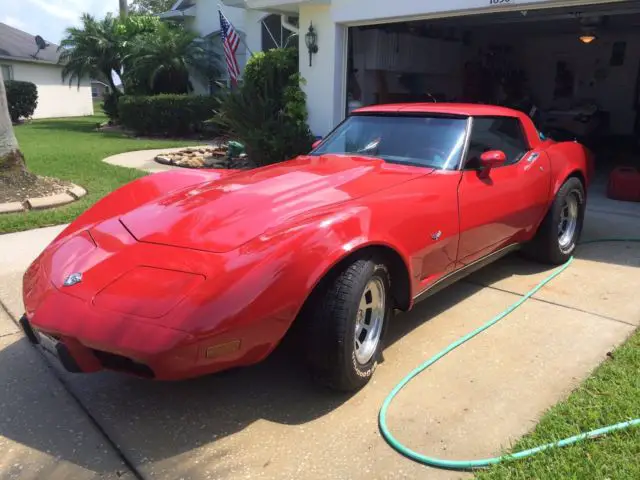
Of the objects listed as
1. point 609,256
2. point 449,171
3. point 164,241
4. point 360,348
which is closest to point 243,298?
point 164,241

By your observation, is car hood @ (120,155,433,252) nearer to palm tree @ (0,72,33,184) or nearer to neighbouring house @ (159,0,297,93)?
palm tree @ (0,72,33,184)

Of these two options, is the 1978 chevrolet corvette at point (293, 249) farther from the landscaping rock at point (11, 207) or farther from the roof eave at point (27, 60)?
the roof eave at point (27, 60)

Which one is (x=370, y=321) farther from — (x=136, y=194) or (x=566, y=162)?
(x=566, y=162)

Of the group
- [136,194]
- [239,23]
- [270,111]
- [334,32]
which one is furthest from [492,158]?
[239,23]

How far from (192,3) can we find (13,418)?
22.9m

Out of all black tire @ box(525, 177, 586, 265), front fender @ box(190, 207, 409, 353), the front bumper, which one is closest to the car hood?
front fender @ box(190, 207, 409, 353)

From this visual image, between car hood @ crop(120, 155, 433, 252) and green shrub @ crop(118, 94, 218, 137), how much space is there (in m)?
14.8

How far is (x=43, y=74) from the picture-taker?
30.7m

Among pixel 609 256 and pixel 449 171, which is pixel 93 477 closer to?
pixel 449 171

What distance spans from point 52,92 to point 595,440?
34338 mm

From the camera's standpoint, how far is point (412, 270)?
3094 millimetres

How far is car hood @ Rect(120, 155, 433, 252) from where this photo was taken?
273 cm

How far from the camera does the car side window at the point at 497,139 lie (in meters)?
3.91

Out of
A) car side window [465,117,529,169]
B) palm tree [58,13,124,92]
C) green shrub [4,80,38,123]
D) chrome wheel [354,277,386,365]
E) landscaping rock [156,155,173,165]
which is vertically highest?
palm tree [58,13,124,92]
